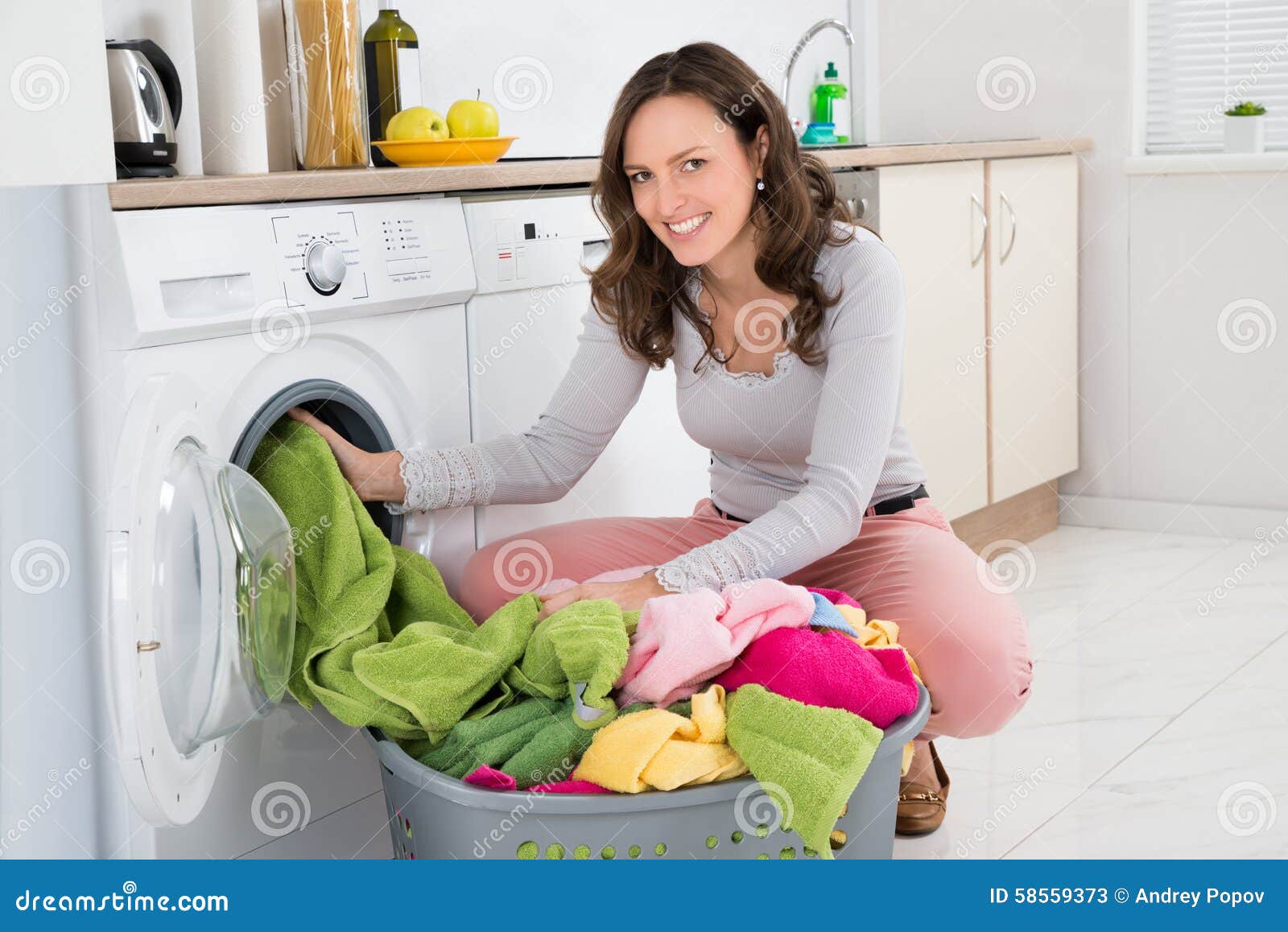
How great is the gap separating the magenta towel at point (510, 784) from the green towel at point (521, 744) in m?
0.03

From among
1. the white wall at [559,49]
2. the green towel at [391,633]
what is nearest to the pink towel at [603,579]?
the green towel at [391,633]

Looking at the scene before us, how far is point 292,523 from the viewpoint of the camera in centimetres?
164

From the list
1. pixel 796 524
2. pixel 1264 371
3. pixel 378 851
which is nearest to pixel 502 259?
pixel 796 524

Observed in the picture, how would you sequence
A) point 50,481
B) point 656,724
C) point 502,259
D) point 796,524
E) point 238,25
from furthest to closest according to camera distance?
point 502,259
point 238,25
point 796,524
point 50,481
point 656,724

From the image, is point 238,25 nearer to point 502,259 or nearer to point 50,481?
point 502,259

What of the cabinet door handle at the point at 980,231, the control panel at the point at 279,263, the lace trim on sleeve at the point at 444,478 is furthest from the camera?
the cabinet door handle at the point at 980,231

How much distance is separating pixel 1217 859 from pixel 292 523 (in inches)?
48.8

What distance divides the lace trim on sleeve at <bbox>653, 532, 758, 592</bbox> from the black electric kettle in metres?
0.74

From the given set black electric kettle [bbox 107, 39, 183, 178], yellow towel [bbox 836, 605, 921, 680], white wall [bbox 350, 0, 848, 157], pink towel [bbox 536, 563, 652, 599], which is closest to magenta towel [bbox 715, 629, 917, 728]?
yellow towel [bbox 836, 605, 921, 680]

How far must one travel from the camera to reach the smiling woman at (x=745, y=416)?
1.69 metres

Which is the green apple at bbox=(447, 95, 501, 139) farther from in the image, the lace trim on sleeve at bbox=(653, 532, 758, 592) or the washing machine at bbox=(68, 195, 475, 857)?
the lace trim on sleeve at bbox=(653, 532, 758, 592)

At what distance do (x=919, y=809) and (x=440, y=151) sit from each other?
1116mm

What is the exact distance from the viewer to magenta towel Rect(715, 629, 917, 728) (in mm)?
1354

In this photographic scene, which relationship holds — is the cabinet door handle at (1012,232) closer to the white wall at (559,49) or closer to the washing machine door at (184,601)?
the white wall at (559,49)
